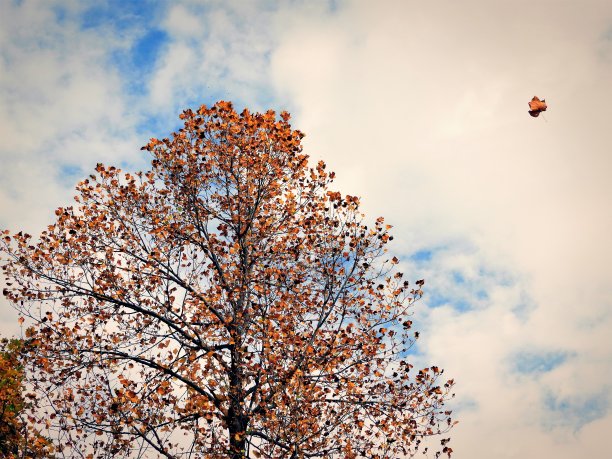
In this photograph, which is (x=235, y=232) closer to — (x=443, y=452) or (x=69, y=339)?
(x=69, y=339)

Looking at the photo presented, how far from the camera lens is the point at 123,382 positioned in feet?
46.5

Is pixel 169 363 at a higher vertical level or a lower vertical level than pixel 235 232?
lower

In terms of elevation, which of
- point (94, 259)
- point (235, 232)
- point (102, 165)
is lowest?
point (94, 259)

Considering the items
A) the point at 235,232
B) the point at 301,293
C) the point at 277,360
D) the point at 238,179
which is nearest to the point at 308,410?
the point at 277,360

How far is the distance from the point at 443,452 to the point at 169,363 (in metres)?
8.74

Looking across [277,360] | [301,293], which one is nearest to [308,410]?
[277,360]

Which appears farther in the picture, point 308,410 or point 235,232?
point 235,232

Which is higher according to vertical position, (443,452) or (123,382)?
(123,382)

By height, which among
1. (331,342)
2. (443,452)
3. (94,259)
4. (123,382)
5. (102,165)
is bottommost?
(443,452)

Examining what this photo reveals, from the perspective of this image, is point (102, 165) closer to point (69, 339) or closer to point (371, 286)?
point (69, 339)

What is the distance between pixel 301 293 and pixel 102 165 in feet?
27.6

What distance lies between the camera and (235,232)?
1819 cm

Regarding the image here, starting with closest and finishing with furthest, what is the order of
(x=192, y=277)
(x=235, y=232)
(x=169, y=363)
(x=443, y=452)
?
1. (x=443, y=452)
2. (x=169, y=363)
3. (x=192, y=277)
4. (x=235, y=232)

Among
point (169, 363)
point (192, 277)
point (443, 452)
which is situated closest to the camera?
point (443, 452)
